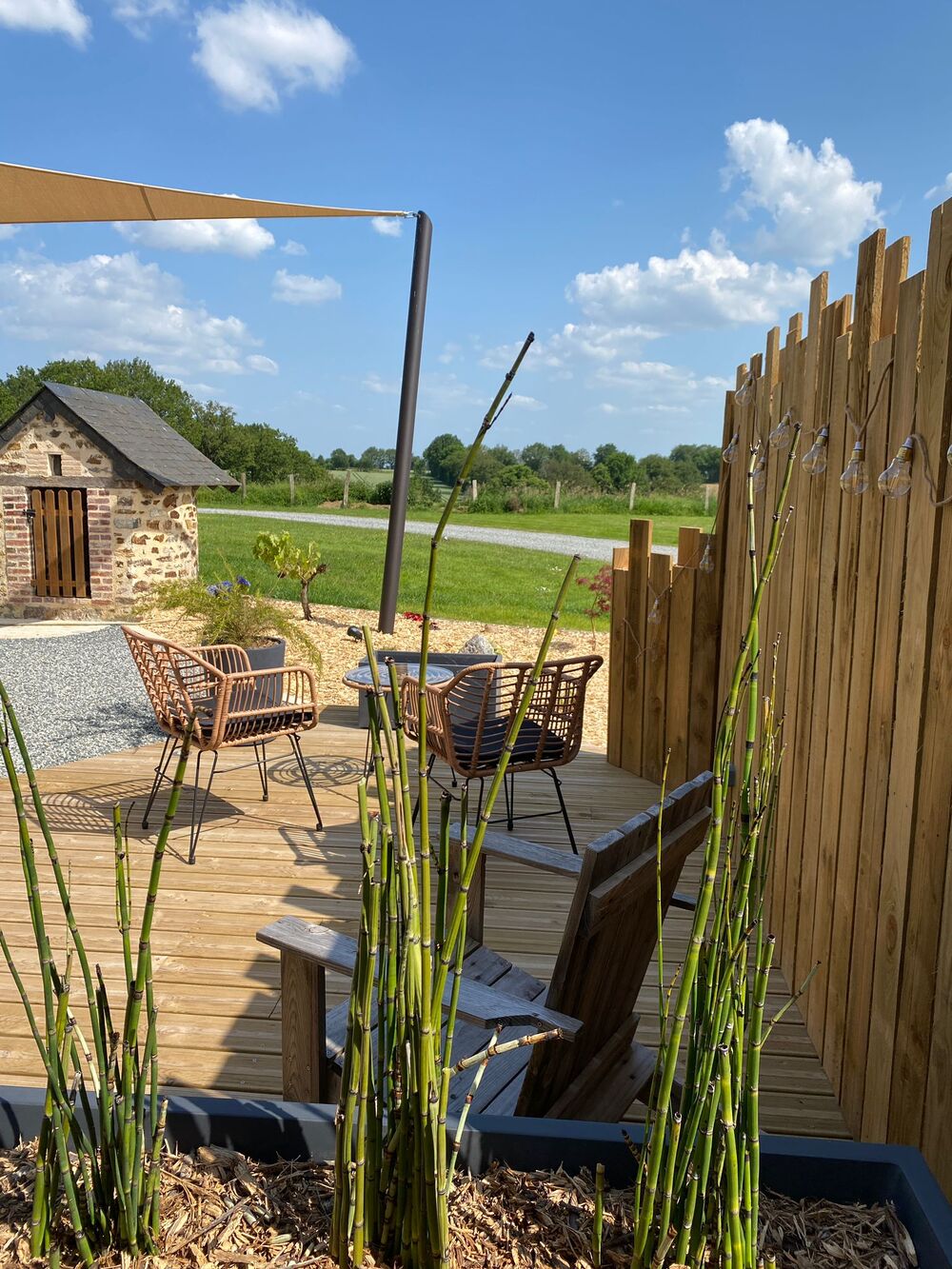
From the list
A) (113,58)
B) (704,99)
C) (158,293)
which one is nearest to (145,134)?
(113,58)

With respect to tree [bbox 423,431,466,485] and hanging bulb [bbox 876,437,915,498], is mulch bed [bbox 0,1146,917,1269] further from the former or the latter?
tree [bbox 423,431,466,485]

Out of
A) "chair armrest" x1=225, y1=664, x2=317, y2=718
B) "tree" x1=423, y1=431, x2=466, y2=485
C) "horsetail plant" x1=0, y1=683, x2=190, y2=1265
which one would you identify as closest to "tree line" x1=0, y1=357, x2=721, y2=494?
"tree" x1=423, y1=431, x2=466, y2=485

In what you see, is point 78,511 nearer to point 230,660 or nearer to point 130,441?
point 130,441

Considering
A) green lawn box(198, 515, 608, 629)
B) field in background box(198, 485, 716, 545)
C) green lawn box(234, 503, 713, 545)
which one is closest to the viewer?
green lawn box(198, 515, 608, 629)

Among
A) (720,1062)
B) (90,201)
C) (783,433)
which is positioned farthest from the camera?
(90,201)

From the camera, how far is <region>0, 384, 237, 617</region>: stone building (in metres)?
11.5

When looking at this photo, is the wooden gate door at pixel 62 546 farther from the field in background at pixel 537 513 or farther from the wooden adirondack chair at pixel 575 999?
the field in background at pixel 537 513

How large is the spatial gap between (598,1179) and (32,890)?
0.75m

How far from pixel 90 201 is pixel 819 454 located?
10.6ft

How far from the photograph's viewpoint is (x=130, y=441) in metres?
11.7

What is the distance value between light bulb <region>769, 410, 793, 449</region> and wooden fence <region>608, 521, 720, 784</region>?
4.78ft

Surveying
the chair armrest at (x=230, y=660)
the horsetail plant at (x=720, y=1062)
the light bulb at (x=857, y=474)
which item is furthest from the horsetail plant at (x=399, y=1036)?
the chair armrest at (x=230, y=660)

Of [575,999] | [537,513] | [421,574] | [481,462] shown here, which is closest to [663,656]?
[575,999]

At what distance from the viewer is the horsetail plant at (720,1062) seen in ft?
3.45
